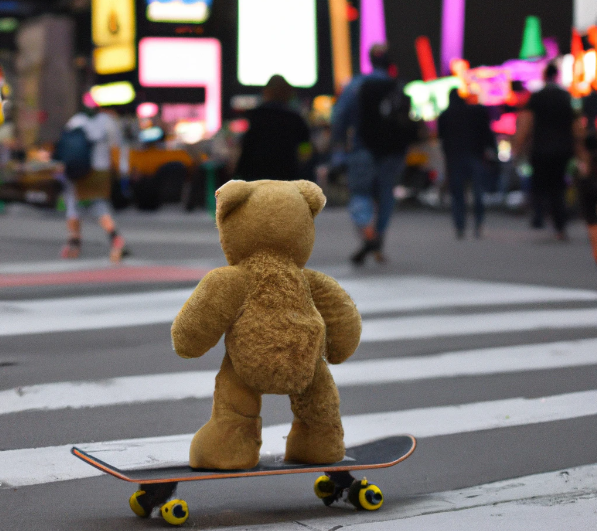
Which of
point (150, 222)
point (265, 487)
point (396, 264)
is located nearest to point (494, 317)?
point (396, 264)

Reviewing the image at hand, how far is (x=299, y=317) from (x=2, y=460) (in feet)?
4.77

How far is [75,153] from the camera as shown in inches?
417

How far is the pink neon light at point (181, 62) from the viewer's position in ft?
100

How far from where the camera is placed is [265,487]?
378cm

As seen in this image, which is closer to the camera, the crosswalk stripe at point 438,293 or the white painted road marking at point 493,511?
the white painted road marking at point 493,511

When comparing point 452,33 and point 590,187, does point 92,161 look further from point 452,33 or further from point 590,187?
point 452,33

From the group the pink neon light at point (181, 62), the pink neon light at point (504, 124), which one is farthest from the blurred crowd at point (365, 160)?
the pink neon light at point (181, 62)

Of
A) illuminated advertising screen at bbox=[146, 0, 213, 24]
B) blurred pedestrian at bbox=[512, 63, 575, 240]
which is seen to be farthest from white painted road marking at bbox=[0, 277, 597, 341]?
illuminated advertising screen at bbox=[146, 0, 213, 24]

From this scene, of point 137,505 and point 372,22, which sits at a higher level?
point 372,22

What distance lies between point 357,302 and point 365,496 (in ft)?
15.6

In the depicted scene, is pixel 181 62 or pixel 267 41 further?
pixel 181 62

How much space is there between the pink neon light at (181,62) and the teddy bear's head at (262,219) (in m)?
27.5

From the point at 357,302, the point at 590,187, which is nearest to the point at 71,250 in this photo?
the point at 357,302

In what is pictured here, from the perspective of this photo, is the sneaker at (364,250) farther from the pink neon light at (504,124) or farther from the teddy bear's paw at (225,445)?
the pink neon light at (504,124)
